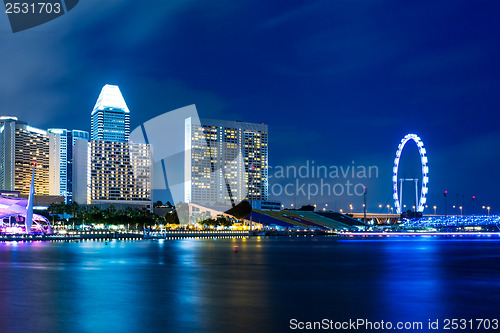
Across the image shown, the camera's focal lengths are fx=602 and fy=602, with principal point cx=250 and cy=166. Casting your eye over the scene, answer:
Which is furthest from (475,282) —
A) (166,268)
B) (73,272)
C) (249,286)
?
(73,272)

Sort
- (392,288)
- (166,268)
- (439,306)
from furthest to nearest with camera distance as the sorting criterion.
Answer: (166,268)
(392,288)
(439,306)

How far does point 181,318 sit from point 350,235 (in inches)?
5686

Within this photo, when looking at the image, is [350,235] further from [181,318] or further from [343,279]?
[181,318]

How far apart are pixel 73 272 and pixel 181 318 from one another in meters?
20.0

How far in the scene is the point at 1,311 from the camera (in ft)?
75.1

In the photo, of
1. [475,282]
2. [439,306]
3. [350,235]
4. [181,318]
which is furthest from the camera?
[350,235]

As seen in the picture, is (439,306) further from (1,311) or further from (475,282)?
(1,311)

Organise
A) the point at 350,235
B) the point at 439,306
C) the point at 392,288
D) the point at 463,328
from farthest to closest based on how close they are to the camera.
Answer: the point at 350,235 < the point at 392,288 < the point at 439,306 < the point at 463,328

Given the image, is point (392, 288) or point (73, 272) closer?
point (392, 288)

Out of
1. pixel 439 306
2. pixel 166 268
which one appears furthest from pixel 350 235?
pixel 439 306

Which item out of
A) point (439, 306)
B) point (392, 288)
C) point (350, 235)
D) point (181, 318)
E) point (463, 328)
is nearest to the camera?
point (463, 328)

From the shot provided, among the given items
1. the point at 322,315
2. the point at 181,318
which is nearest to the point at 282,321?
the point at 322,315

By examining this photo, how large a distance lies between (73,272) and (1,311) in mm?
17068

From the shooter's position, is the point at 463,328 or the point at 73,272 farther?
the point at 73,272
